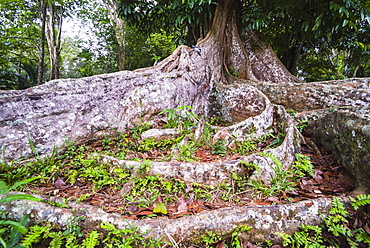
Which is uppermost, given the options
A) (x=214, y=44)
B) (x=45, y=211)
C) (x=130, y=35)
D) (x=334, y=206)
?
(x=130, y=35)

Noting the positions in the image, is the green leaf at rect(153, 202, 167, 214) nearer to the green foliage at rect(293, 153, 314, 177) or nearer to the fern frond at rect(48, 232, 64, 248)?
the fern frond at rect(48, 232, 64, 248)

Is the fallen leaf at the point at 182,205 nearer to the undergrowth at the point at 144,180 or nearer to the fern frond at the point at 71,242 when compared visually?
the undergrowth at the point at 144,180

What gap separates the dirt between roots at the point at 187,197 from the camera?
1.91 meters

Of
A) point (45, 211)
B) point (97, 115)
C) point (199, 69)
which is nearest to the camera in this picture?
point (45, 211)

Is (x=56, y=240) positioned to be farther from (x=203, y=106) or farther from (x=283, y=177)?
(x=203, y=106)

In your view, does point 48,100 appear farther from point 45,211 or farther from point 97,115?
point 45,211

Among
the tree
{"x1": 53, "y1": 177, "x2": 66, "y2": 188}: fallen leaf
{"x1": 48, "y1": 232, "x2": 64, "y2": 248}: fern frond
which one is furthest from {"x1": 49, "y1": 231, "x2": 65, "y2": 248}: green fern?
the tree

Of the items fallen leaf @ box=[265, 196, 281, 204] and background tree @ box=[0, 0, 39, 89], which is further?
background tree @ box=[0, 0, 39, 89]

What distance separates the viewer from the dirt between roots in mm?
1912

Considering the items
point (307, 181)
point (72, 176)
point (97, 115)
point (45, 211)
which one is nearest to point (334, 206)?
point (307, 181)

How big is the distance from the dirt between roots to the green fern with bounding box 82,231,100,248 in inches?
11.5

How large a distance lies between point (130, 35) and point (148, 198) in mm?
8782

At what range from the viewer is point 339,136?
2.55 meters

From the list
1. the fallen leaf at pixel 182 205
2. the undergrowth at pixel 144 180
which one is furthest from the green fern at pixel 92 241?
the fallen leaf at pixel 182 205
